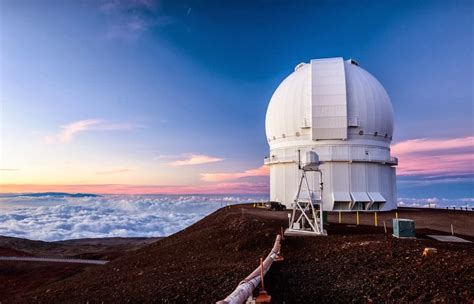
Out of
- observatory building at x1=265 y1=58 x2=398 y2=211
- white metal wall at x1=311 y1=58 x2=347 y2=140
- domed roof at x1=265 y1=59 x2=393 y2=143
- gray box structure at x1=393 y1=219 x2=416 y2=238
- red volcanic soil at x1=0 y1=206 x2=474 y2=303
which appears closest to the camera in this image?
red volcanic soil at x1=0 y1=206 x2=474 y2=303

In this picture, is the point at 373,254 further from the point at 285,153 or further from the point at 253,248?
the point at 285,153

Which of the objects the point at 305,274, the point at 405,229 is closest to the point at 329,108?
the point at 405,229

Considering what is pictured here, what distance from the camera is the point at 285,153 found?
28.9 meters

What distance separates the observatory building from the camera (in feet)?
87.0

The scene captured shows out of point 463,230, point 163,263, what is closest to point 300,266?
point 163,263

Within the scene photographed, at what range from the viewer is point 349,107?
26.8 meters

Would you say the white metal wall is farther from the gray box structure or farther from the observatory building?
the gray box structure

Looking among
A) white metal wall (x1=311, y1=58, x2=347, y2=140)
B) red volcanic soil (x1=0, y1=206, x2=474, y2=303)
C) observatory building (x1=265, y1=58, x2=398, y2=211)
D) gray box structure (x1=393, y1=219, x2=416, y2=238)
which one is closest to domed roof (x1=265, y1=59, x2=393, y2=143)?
observatory building (x1=265, y1=58, x2=398, y2=211)

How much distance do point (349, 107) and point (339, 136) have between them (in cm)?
268

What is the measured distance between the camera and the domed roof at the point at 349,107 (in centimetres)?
2692

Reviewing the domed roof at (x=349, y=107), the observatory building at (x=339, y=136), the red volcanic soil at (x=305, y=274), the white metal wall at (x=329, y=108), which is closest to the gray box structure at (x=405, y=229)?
the red volcanic soil at (x=305, y=274)

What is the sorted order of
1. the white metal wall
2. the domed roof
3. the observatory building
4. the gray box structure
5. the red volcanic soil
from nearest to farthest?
the red volcanic soil
the gray box structure
the white metal wall
the observatory building
the domed roof

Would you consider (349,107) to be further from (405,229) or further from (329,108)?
(405,229)

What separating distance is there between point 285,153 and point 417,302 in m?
22.7
